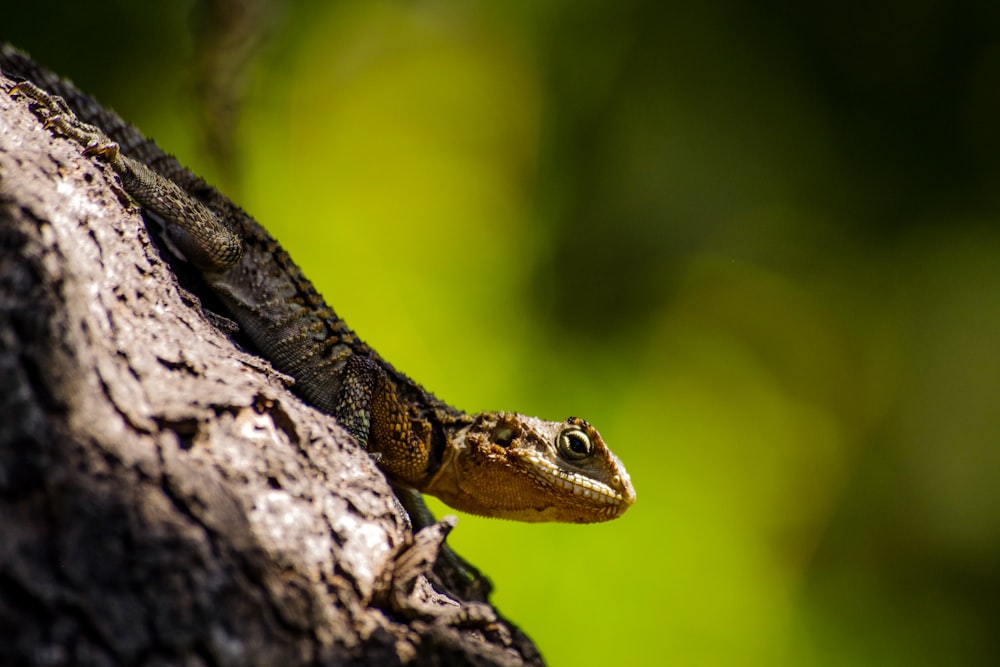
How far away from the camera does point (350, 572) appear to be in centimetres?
187

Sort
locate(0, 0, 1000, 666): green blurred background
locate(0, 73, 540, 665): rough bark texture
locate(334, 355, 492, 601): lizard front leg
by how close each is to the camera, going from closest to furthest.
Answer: locate(0, 73, 540, 665): rough bark texture < locate(334, 355, 492, 601): lizard front leg < locate(0, 0, 1000, 666): green blurred background

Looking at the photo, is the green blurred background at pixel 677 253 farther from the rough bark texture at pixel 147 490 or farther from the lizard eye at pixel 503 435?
the rough bark texture at pixel 147 490

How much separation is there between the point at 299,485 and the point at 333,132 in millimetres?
3733

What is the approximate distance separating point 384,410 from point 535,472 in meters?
0.77

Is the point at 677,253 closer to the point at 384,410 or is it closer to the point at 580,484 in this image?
the point at 580,484

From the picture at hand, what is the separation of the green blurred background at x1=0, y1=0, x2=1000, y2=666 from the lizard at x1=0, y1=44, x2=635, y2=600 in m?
1.77

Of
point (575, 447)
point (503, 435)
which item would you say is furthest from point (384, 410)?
point (575, 447)

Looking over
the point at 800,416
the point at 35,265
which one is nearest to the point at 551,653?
the point at 800,416

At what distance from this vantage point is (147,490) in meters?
1.62

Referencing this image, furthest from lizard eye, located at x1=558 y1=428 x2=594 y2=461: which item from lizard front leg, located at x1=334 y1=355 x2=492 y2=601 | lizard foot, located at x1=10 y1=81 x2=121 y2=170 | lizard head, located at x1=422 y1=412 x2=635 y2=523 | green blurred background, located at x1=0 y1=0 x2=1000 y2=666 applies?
lizard foot, located at x1=10 y1=81 x2=121 y2=170

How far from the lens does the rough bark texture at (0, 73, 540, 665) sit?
1484 millimetres

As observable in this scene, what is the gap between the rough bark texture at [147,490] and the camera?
58.4 inches

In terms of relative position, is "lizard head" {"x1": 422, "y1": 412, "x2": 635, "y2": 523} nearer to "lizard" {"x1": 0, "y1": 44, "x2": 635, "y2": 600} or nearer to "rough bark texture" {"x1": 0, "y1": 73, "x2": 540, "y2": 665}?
"lizard" {"x1": 0, "y1": 44, "x2": 635, "y2": 600}

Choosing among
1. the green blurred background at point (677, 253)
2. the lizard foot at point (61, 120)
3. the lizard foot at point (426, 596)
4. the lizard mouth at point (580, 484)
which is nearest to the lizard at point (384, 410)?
the lizard mouth at point (580, 484)
